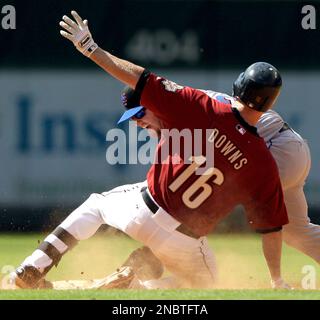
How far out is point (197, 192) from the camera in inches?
257

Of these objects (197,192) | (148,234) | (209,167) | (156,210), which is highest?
(209,167)

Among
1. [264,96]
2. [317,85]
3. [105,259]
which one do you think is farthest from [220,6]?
[264,96]

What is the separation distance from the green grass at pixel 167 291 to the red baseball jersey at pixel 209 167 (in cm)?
52

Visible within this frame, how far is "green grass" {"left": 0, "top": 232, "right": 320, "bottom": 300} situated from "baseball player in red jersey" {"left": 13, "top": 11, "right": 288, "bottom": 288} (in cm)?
42

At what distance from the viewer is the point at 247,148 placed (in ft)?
21.2

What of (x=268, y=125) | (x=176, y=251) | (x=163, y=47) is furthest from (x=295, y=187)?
(x=163, y=47)

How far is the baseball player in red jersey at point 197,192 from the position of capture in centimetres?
644

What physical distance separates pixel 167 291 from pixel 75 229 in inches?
38.2

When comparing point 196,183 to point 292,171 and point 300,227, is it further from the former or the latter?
point 300,227

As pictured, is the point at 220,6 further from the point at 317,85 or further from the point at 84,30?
the point at 84,30

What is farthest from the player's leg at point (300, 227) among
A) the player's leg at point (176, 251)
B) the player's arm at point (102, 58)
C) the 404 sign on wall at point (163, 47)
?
the 404 sign on wall at point (163, 47)

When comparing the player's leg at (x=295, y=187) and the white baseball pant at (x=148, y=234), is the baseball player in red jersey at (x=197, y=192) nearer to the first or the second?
the white baseball pant at (x=148, y=234)

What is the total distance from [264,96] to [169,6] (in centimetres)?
488

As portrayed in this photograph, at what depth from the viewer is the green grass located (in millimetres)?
5637
